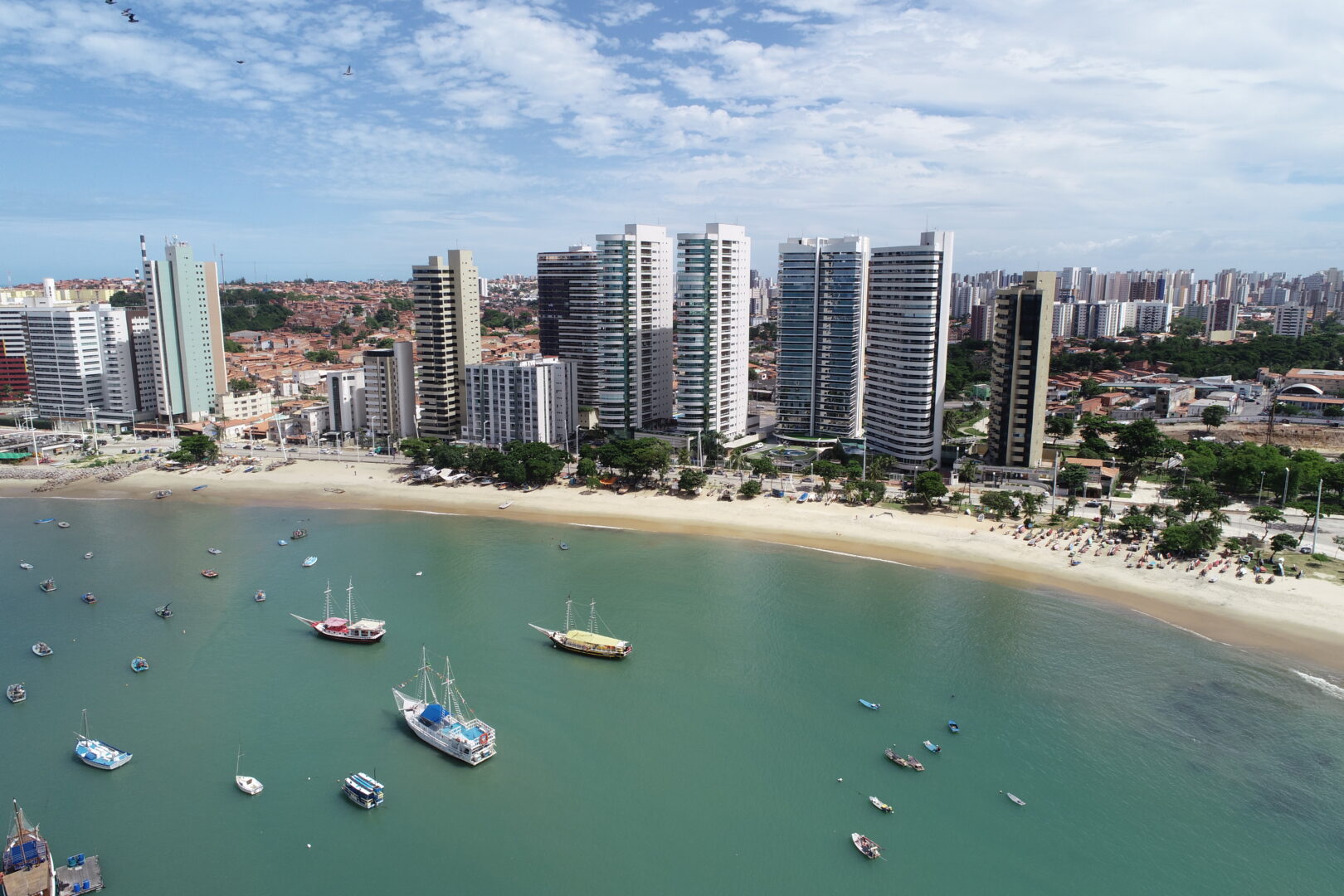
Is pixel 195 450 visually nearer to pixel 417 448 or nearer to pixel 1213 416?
pixel 417 448

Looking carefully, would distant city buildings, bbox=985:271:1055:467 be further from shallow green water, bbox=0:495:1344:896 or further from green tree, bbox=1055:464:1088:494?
shallow green water, bbox=0:495:1344:896

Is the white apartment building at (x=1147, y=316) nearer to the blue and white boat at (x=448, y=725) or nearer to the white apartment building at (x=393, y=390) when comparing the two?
the white apartment building at (x=393, y=390)

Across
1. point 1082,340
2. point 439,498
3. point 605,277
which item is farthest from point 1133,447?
point 1082,340

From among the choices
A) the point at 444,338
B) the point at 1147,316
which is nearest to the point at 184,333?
the point at 444,338

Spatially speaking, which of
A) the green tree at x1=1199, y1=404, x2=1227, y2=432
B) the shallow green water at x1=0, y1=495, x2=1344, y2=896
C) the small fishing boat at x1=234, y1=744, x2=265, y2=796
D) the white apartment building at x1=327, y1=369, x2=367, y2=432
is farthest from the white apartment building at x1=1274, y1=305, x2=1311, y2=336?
the small fishing boat at x1=234, y1=744, x2=265, y2=796

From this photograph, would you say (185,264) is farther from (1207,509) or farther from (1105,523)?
(1207,509)

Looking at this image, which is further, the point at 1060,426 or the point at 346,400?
the point at 346,400
